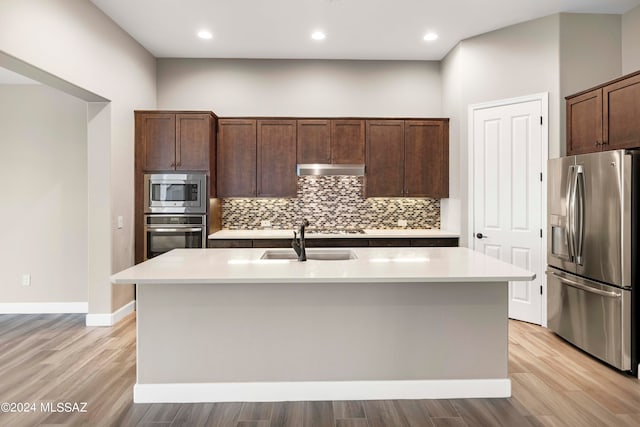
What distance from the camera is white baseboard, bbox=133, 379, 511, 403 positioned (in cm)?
274

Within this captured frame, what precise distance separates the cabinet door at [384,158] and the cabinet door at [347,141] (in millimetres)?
107

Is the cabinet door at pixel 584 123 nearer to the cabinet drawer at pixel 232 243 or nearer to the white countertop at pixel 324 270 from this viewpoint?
the white countertop at pixel 324 270

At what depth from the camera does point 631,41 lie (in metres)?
4.16

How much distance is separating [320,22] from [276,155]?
1708mm

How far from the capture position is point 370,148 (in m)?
5.39

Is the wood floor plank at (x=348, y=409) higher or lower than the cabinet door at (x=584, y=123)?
lower

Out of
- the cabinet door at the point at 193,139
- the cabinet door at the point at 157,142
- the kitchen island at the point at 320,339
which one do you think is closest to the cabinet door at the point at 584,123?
the kitchen island at the point at 320,339

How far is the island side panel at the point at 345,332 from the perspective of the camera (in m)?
Answer: 2.76

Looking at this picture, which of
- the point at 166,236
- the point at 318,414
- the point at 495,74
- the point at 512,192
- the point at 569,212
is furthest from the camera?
the point at 166,236

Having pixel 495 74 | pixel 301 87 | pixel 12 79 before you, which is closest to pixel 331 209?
pixel 301 87

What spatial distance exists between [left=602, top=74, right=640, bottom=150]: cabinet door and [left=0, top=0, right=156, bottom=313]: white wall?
467 centimetres

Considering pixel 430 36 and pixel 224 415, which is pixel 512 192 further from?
pixel 224 415

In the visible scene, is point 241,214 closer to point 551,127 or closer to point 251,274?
point 251,274

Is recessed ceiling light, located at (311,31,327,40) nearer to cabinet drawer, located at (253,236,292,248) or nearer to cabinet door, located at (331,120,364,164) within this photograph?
cabinet door, located at (331,120,364,164)
